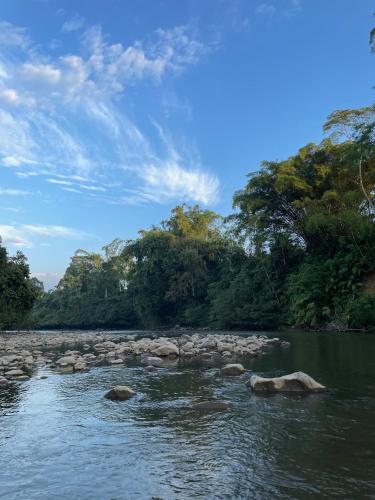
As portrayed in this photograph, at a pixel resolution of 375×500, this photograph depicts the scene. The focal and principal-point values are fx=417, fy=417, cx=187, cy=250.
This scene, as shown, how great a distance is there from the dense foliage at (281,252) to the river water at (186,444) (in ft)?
50.6

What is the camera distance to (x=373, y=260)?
23219 mm

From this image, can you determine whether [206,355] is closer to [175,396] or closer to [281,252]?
[175,396]

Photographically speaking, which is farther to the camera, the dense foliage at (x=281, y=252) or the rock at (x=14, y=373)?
the dense foliage at (x=281, y=252)

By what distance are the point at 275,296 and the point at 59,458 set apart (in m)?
25.8

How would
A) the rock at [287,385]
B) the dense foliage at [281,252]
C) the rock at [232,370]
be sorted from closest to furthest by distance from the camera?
the rock at [287,385]
the rock at [232,370]
the dense foliage at [281,252]

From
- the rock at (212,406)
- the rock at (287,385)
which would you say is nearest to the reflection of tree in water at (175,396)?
the rock at (212,406)

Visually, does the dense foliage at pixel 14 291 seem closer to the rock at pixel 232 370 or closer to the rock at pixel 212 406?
the rock at pixel 232 370

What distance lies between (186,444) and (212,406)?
1.54 m

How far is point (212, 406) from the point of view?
18.7 feet

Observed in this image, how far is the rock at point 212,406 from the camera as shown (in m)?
5.64

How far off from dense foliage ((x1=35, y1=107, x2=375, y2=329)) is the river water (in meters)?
15.4

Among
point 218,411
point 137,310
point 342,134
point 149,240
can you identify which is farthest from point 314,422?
point 137,310

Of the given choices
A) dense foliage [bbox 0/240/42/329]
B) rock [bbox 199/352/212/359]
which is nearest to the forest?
dense foliage [bbox 0/240/42/329]

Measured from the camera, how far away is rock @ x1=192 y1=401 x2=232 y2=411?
18.5ft
